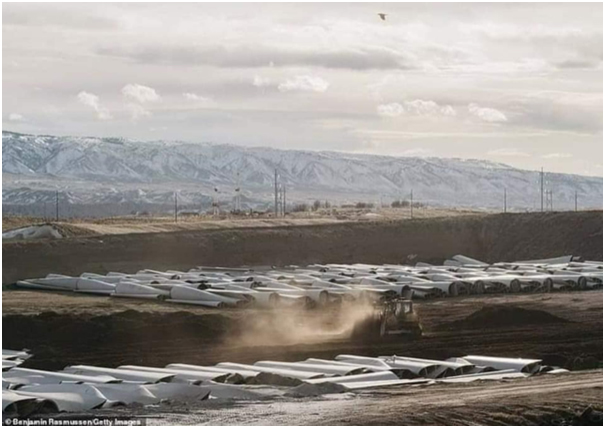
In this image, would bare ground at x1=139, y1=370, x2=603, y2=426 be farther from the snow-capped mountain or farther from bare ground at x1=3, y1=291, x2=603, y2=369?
the snow-capped mountain

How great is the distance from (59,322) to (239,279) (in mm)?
9108

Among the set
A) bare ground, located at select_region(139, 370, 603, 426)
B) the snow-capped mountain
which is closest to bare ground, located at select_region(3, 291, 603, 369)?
bare ground, located at select_region(139, 370, 603, 426)

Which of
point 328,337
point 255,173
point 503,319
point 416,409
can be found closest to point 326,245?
point 503,319

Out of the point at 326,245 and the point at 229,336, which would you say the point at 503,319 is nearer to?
the point at 229,336

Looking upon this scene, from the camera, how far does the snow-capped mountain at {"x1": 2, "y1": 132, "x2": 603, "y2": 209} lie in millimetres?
143500

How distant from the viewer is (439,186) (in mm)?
152375

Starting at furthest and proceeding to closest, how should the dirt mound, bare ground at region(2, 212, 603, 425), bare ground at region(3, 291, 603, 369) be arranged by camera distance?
the dirt mound → bare ground at region(3, 291, 603, 369) → bare ground at region(2, 212, 603, 425)

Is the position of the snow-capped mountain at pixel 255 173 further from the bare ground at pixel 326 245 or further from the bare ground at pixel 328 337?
the bare ground at pixel 328 337

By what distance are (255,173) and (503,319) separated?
13602cm

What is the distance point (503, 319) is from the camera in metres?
28.0

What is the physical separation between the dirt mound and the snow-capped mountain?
106446 millimetres

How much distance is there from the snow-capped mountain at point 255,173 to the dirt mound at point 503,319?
4191 inches

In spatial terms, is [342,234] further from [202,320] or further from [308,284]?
[202,320]

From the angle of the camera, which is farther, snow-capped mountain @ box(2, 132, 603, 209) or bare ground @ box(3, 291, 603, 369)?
snow-capped mountain @ box(2, 132, 603, 209)
